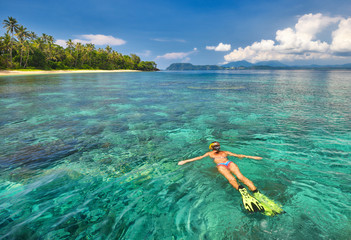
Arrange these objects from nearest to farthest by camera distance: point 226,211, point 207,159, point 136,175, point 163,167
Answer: point 226,211
point 136,175
point 163,167
point 207,159

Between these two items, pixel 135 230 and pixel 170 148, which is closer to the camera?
pixel 135 230

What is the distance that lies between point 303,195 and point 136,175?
6.88 meters

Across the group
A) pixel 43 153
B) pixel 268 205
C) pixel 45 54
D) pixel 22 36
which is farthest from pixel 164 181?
pixel 45 54

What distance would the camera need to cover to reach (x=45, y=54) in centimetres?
12131

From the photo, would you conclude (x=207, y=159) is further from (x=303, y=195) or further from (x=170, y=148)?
(x=303, y=195)

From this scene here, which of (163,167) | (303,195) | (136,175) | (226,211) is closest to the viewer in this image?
(226,211)

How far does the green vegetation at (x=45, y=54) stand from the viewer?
93.9m

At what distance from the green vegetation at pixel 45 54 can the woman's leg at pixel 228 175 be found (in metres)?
126

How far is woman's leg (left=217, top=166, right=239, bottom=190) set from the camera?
681 cm

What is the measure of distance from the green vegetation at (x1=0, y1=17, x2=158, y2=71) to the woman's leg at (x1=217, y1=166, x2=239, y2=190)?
414 feet

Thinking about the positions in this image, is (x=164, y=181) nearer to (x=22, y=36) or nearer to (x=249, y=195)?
(x=249, y=195)

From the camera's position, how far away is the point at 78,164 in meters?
8.93

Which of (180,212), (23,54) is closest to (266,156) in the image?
(180,212)

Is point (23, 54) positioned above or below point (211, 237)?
above
